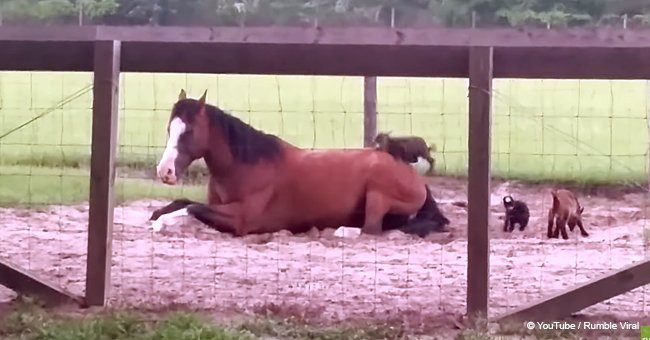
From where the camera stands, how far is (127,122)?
27.2 ft

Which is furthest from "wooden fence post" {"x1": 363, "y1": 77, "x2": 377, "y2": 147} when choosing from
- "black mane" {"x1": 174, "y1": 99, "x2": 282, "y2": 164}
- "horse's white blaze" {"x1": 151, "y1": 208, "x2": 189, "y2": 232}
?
"horse's white blaze" {"x1": 151, "y1": 208, "x2": 189, "y2": 232}

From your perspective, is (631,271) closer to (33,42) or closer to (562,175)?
(33,42)

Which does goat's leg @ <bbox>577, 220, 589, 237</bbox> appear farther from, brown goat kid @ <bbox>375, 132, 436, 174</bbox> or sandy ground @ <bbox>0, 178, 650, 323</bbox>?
brown goat kid @ <bbox>375, 132, 436, 174</bbox>

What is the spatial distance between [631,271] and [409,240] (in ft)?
6.57

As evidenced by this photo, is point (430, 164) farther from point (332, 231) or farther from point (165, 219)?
point (165, 219)

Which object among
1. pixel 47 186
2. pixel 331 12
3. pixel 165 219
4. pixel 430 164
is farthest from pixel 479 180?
pixel 47 186

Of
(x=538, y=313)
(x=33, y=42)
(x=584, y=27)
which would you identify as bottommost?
(x=538, y=313)

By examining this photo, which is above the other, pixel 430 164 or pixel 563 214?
pixel 430 164

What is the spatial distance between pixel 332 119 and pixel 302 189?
146 centimetres

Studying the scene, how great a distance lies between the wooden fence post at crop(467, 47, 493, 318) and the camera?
525 cm

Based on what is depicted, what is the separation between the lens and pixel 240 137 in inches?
253

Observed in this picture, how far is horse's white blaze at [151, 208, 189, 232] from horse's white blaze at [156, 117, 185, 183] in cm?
67

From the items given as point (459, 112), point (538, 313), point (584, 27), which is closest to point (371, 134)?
point (459, 112)

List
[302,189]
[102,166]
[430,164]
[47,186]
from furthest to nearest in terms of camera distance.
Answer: [47,186], [430,164], [302,189], [102,166]
